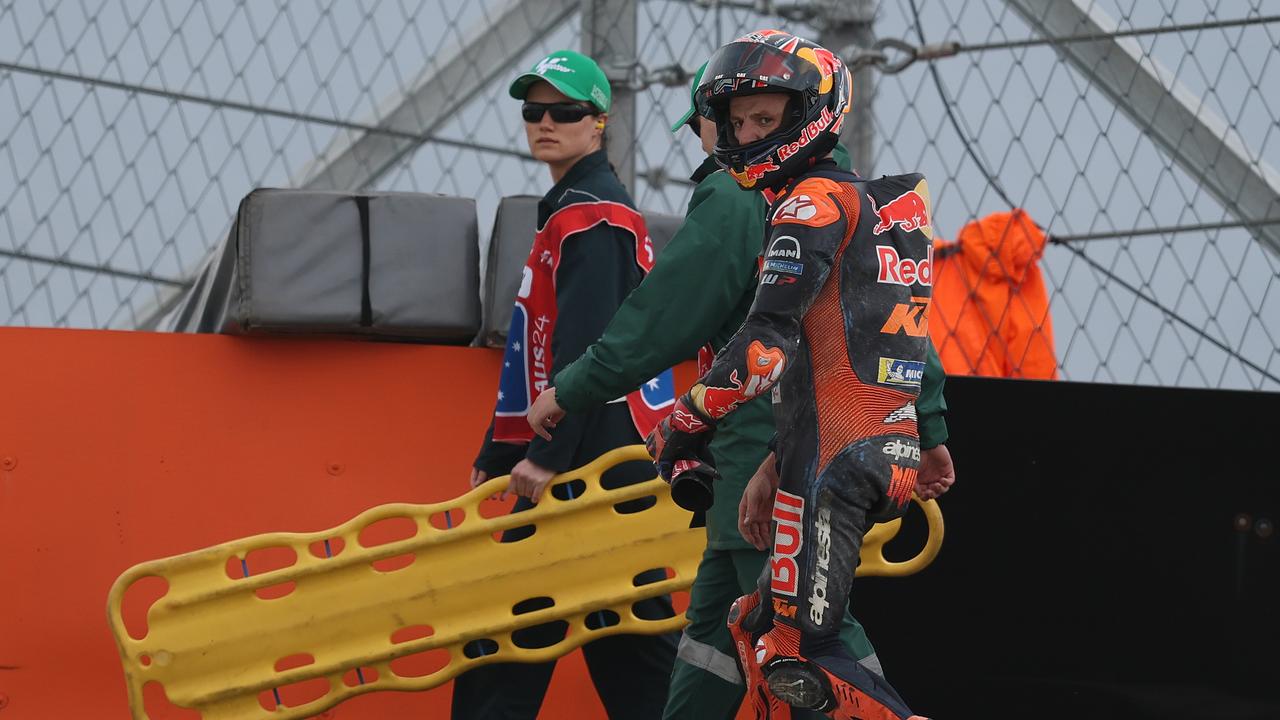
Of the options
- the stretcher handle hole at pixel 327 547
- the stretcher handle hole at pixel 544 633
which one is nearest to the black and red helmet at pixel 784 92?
the stretcher handle hole at pixel 544 633

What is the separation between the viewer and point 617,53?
5180 millimetres

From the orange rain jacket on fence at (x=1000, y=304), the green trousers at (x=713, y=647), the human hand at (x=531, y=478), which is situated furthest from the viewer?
the orange rain jacket on fence at (x=1000, y=304)

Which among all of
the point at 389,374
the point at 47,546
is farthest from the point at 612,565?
the point at 47,546

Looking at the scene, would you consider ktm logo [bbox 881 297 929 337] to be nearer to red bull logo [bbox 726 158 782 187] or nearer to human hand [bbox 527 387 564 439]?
red bull logo [bbox 726 158 782 187]

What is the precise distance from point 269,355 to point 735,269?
5.05ft

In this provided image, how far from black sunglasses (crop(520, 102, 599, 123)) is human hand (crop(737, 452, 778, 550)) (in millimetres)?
1145

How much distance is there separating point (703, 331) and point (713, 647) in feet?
1.98

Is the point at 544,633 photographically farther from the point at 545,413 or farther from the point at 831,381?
the point at 831,381

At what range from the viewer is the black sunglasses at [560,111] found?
4172mm

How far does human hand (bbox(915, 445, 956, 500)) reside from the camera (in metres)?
3.56

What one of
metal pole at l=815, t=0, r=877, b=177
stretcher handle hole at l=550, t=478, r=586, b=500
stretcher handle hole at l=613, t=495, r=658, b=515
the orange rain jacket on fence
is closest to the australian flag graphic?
stretcher handle hole at l=550, t=478, r=586, b=500

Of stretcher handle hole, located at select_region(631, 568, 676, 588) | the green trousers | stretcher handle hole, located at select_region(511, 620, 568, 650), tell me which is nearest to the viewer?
the green trousers

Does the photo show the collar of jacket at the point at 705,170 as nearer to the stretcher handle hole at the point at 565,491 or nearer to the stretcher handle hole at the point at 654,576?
the stretcher handle hole at the point at 565,491

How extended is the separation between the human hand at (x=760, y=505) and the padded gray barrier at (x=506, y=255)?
1.46m
